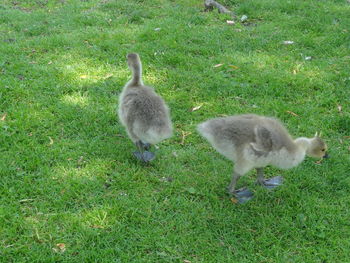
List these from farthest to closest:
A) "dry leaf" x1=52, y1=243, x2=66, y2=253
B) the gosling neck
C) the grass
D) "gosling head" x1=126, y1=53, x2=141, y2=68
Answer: "gosling head" x1=126, y1=53, x2=141, y2=68 → the gosling neck → the grass → "dry leaf" x1=52, y1=243, x2=66, y2=253

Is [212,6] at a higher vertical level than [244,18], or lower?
higher

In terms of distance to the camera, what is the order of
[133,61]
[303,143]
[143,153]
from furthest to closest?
[133,61] → [143,153] → [303,143]

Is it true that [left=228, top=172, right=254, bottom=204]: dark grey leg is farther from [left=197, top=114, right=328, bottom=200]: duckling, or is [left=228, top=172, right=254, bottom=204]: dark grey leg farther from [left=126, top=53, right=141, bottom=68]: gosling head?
[left=126, top=53, right=141, bottom=68]: gosling head

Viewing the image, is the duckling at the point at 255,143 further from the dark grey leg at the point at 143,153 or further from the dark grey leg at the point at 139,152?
the dark grey leg at the point at 139,152

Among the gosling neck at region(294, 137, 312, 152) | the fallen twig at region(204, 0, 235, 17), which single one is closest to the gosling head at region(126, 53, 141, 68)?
the gosling neck at region(294, 137, 312, 152)

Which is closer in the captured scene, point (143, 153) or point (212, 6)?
point (143, 153)

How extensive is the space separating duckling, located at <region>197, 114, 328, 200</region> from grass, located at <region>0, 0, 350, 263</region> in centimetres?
54

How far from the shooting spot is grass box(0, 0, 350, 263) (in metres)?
4.21

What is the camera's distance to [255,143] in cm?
433

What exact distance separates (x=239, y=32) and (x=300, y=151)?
500cm

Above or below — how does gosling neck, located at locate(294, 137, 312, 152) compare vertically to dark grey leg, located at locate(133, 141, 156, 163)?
above

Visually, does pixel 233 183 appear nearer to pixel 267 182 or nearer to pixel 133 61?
pixel 267 182

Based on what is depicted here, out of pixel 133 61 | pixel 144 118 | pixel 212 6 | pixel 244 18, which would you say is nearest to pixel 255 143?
pixel 144 118

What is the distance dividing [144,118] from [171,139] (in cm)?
97
